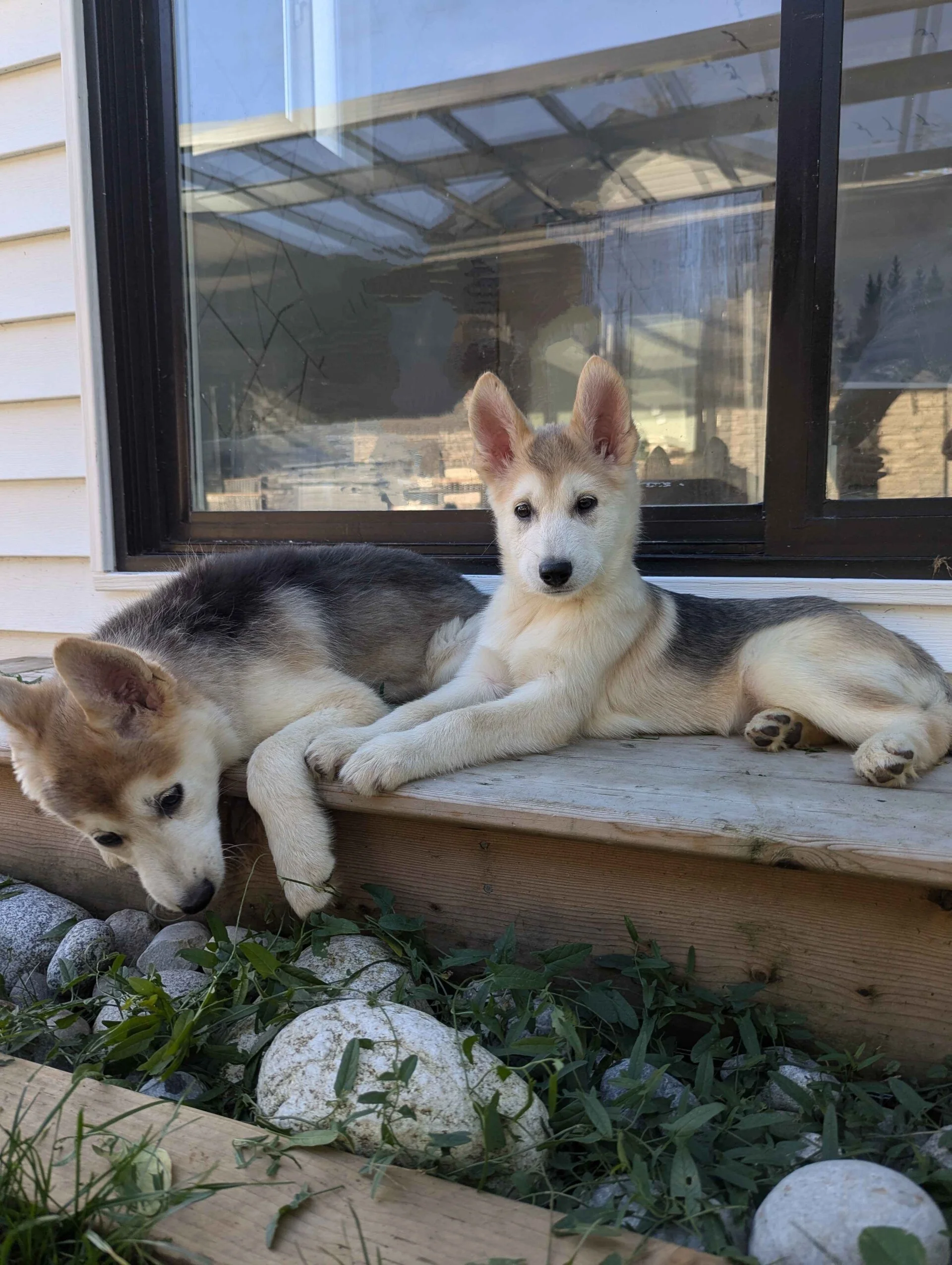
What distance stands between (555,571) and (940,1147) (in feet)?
5.48

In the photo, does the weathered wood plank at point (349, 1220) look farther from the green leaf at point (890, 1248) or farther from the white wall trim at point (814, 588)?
the white wall trim at point (814, 588)

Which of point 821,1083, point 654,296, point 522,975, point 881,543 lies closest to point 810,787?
point 821,1083

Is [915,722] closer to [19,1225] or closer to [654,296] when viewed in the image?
[19,1225]

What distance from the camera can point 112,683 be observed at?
88.5 inches

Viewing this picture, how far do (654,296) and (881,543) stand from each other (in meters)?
2.38

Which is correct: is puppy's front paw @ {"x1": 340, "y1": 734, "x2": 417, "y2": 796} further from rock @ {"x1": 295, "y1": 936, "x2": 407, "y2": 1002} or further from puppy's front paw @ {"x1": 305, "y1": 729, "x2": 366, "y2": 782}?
rock @ {"x1": 295, "y1": 936, "x2": 407, "y2": 1002}

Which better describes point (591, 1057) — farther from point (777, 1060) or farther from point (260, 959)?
point (260, 959)

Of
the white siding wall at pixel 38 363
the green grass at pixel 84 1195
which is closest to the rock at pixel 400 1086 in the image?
the green grass at pixel 84 1195

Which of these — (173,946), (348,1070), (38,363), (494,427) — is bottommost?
(173,946)

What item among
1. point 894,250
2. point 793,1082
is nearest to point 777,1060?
point 793,1082

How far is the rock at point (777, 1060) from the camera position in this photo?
1842 millimetres

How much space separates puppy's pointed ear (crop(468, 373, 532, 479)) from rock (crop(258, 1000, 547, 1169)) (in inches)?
75.4

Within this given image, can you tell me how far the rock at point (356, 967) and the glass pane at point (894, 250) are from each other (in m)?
Result: 2.76

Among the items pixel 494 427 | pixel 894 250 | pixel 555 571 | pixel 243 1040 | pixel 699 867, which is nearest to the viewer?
pixel 243 1040
